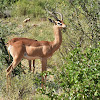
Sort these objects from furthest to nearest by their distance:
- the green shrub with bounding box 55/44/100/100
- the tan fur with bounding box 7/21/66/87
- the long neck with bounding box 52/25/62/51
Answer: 1. the long neck with bounding box 52/25/62/51
2. the tan fur with bounding box 7/21/66/87
3. the green shrub with bounding box 55/44/100/100

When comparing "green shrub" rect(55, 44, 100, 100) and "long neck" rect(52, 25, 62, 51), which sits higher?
"green shrub" rect(55, 44, 100, 100)

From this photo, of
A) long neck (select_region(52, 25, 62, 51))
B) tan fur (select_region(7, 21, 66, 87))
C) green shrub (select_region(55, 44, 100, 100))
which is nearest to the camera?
green shrub (select_region(55, 44, 100, 100))

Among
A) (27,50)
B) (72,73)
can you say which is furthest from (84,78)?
(27,50)

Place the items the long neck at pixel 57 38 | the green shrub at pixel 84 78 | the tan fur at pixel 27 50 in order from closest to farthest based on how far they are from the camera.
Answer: the green shrub at pixel 84 78 < the tan fur at pixel 27 50 < the long neck at pixel 57 38

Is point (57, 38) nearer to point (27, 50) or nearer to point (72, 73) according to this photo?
point (27, 50)

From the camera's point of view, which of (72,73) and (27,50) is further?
(27,50)

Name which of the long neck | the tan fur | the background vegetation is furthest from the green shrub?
the long neck

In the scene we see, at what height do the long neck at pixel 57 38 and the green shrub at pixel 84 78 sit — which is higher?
the green shrub at pixel 84 78

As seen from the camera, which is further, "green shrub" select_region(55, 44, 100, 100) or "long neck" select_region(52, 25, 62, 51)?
"long neck" select_region(52, 25, 62, 51)

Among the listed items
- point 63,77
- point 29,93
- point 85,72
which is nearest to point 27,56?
point 29,93

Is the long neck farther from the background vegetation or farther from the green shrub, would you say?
the green shrub

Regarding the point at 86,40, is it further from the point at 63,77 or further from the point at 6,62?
the point at 63,77

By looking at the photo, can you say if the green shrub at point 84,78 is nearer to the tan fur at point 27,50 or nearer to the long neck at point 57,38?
the tan fur at point 27,50

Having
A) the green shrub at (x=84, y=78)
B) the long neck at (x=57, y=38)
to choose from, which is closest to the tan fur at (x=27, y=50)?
the long neck at (x=57, y=38)
